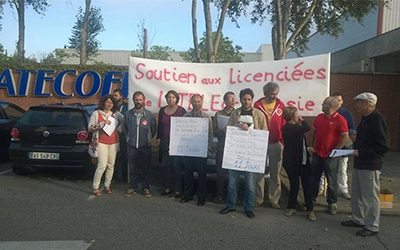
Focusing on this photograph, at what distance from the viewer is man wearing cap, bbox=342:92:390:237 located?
4.23 metres

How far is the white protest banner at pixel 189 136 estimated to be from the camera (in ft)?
17.8

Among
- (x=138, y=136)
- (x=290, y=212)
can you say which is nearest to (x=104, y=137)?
(x=138, y=136)

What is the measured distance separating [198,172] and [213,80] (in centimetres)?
195

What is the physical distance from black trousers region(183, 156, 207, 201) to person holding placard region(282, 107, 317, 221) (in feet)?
4.31

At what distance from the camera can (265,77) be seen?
637 cm

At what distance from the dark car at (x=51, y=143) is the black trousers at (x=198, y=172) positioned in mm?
2164

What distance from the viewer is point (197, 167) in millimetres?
5523

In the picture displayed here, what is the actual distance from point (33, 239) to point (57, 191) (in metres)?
2.17

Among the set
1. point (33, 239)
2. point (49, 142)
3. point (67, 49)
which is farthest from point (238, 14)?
point (67, 49)

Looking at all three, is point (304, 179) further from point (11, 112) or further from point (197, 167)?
point (11, 112)

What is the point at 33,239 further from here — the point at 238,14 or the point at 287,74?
the point at 238,14

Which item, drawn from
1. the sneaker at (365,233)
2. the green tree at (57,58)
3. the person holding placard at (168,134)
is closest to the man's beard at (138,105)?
the person holding placard at (168,134)

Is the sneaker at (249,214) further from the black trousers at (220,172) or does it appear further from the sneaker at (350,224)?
the sneaker at (350,224)

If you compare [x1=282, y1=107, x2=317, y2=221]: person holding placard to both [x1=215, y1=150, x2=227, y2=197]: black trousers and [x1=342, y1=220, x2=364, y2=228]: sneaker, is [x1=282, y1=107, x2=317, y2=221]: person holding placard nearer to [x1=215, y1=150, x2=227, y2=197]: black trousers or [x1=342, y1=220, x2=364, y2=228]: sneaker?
[x1=342, y1=220, x2=364, y2=228]: sneaker
